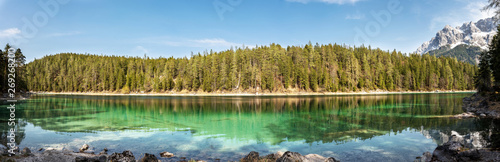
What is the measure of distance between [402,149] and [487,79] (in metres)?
52.7

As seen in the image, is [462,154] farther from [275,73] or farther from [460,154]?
[275,73]

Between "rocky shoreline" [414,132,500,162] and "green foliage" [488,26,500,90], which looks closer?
"rocky shoreline" [414,132,500,162]

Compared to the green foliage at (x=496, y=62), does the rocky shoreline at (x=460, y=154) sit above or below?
below

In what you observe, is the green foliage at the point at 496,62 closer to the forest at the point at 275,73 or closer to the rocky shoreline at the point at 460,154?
the rocky shoreline at the point at 460,154

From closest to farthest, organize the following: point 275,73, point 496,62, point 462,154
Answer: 1. point 462,154
2. point 496,62
3. point 275,73

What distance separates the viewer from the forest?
114125 millimetres

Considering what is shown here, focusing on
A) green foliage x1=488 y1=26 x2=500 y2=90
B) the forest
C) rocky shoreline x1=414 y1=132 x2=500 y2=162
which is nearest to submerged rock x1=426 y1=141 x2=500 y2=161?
rocky shoreline x1=414 y1=132 x2=500 y2=162

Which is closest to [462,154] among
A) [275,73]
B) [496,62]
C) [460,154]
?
[460,154]

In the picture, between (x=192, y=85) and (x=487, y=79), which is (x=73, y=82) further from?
(x=487, y=79)

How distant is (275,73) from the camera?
120750 mm

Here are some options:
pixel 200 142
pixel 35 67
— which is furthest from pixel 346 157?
pixel 35 67

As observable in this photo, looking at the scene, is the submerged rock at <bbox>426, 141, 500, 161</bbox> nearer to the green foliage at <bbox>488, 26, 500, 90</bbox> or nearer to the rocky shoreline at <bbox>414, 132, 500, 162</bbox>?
the rocky shoreline at <bbox>414, 132, 500, 162</bbox>

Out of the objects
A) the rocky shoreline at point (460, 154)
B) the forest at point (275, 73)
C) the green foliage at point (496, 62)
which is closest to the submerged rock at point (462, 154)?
the rocky shoreline at point (460, 154)

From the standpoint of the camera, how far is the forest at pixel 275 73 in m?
114
